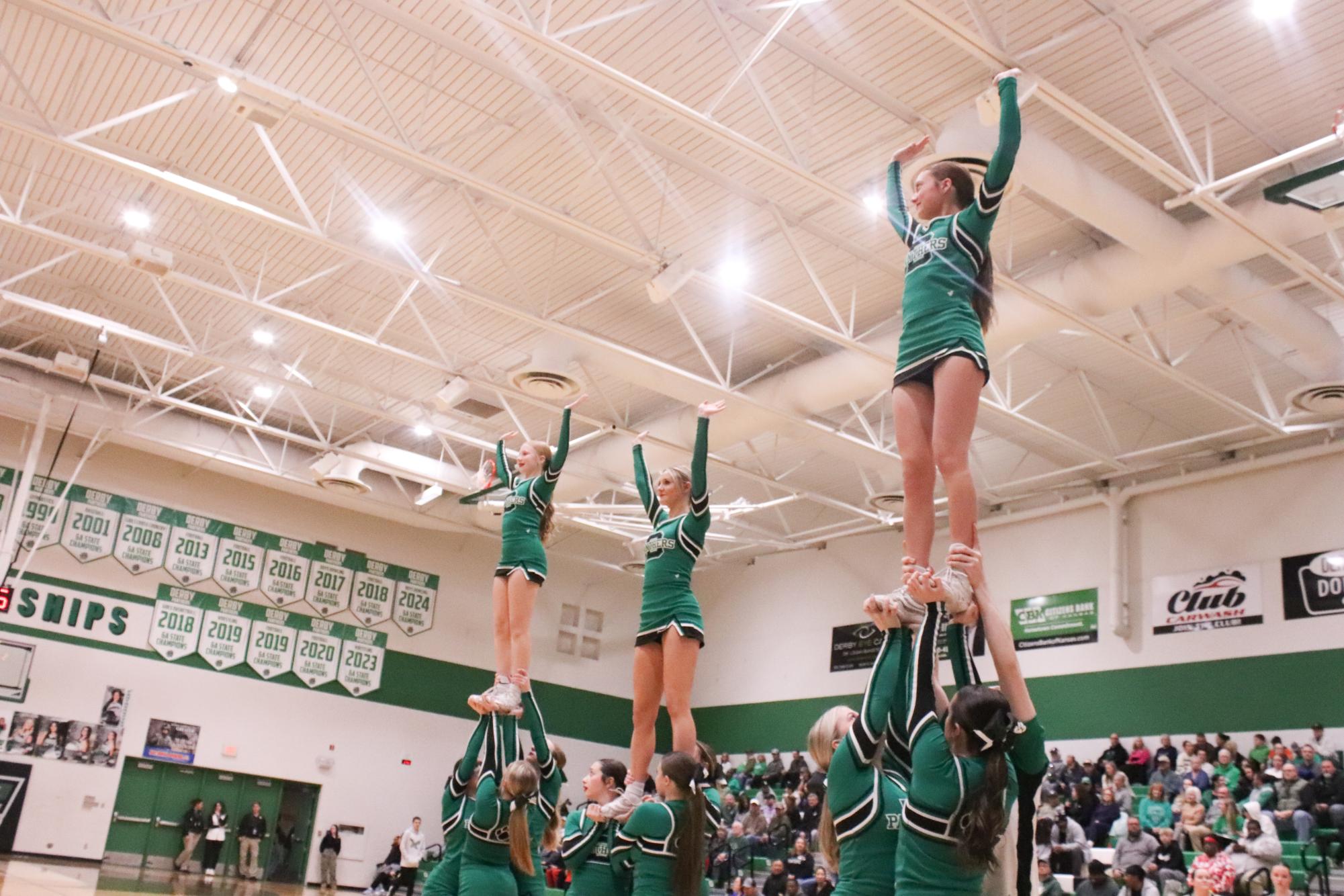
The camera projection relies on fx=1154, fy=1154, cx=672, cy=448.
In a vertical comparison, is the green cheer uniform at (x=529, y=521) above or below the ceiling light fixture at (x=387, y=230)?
below

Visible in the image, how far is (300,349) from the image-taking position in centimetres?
2011

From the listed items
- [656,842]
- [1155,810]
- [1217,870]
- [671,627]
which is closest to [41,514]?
[671,627]

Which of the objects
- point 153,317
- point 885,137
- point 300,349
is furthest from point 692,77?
point 153,317

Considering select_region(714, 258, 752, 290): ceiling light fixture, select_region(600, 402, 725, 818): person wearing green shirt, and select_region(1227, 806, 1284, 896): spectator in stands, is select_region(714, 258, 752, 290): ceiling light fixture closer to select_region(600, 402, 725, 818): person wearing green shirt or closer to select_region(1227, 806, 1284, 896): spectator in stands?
select_region(600, 402, 725, 818): person wearing green shirt

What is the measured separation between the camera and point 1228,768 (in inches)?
654

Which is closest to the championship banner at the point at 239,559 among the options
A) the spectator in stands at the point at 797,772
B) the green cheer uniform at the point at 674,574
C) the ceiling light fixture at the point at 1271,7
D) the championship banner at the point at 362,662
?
the championship banner at the point at 362,662

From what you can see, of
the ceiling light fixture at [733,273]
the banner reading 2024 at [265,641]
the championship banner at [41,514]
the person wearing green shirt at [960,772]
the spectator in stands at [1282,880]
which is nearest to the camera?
the person wearing green shirt at [960,772]

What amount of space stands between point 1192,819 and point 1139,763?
3104mm

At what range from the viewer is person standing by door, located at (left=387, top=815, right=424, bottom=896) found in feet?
71.9

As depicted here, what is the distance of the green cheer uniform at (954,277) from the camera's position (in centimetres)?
405

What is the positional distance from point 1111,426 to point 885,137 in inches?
356

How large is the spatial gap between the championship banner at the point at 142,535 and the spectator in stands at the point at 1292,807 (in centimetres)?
2032

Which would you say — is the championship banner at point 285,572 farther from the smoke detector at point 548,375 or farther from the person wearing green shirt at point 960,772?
the person wearing green shirt at point 960,772

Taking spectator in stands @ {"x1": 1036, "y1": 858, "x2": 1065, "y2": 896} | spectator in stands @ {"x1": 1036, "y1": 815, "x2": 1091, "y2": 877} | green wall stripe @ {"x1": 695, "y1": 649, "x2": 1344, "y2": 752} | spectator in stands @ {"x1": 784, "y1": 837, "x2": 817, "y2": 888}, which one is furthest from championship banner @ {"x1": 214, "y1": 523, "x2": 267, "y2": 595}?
spectator in stands @ {"x1": 1036, "y1": 858, "x2": 1065, "y2": 896}
